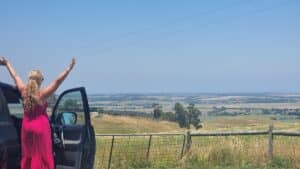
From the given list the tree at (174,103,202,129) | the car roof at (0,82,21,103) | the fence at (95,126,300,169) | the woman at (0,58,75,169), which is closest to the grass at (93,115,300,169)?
the fence at (95,126,300,169)

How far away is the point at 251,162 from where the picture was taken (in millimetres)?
12766

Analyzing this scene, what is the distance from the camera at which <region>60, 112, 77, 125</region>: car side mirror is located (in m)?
6.04

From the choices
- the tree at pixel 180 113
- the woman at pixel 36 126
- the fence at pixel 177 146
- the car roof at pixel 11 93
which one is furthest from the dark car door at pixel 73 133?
the tree at pixel 180 113

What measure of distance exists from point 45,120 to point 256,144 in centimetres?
871

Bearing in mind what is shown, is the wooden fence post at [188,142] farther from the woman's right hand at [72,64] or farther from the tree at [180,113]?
the tree at [180,113]

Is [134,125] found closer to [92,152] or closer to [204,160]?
[204,160]

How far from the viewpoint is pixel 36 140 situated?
5332mm

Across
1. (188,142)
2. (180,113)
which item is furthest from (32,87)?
(180,113)

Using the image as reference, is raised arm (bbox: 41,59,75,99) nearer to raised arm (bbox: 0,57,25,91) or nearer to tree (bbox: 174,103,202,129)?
raised arm (bbox: 0,57,25,91)

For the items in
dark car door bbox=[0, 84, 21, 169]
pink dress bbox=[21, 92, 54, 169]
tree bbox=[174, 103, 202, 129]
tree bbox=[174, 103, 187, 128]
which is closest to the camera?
dark car door bbox=[0, 84, 21, 169]

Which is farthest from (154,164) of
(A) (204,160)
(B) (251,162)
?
(B) (251,162)

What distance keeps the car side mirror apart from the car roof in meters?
0.50

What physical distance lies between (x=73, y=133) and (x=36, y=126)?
634mm

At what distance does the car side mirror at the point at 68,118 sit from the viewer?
6.04 metres
